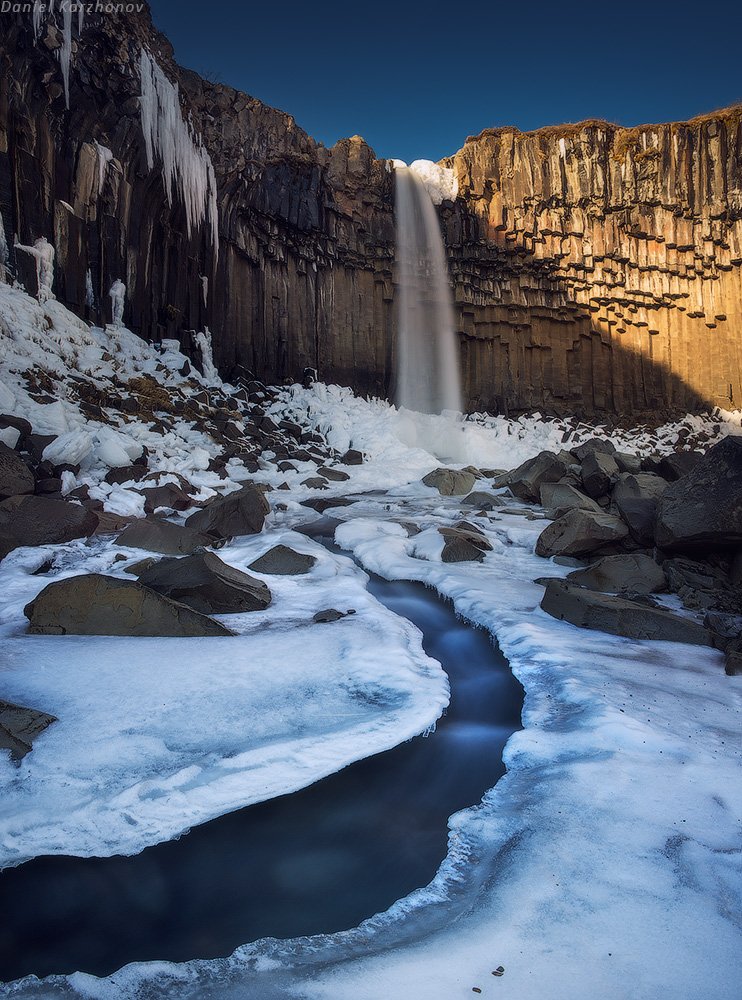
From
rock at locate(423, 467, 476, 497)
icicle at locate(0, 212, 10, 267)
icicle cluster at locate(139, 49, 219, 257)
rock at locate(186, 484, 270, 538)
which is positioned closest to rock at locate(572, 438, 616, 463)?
rock at locate(423, 467, 476, 497)

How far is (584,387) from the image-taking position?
958 inches

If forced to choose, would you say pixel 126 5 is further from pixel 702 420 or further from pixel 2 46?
pixel 702 420

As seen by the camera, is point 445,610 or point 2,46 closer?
point 445,610

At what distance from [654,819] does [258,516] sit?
6623mm

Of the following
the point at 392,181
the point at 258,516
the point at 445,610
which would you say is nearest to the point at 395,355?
the point at 392,181

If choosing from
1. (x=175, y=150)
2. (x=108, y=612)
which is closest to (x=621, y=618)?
(x=108, y=612)

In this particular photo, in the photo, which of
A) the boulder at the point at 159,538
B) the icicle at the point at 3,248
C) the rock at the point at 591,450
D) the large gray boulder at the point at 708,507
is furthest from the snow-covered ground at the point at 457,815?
the icicle at the point at 3,248

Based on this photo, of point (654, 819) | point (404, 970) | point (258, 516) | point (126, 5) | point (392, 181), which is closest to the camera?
point (404, 970)

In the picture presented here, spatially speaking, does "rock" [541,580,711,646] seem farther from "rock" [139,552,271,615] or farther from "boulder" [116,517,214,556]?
"boulder" [116,517,214,556]

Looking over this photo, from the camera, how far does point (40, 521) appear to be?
21.9 ft

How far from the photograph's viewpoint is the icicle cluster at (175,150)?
14.4 meters

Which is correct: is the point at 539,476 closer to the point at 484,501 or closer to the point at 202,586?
the point at 484,501

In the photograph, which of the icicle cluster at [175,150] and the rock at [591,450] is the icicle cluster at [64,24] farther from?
the rock at [591,450]

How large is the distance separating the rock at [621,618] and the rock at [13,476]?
21.1 feet
